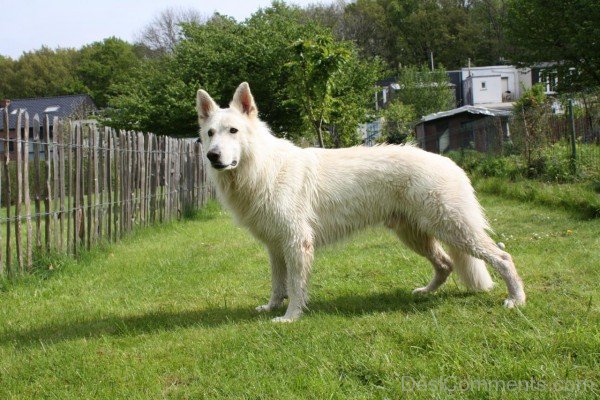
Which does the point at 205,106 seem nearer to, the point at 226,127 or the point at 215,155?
the point at 226,127

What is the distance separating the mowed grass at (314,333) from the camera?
3.00 meters

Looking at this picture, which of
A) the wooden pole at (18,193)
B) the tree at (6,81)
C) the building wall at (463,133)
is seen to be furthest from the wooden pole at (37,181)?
the tree at (6,81)

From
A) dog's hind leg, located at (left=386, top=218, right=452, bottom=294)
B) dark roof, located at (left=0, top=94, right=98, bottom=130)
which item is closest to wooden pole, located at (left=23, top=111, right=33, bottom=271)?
dog's hind leg, located at (left=386, top=218, right=452, bottom=294)

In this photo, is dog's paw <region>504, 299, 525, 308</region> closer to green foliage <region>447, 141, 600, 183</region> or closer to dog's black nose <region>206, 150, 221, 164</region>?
dog's black nose <region>206, 150, 221, 164</region>

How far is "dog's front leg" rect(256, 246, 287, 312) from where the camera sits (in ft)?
16.5

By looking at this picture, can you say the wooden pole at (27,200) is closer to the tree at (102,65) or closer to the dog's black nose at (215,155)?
the dog's black nose at (215,155)

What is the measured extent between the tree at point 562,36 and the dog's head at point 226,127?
93.6 feet

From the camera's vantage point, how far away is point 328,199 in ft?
16.2

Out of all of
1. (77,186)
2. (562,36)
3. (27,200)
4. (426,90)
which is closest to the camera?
(27,200)

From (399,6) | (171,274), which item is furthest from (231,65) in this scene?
(399,6)

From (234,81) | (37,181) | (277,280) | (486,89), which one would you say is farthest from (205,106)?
(486,89)

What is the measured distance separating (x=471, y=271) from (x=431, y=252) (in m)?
0.47

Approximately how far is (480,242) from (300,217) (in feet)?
5.22

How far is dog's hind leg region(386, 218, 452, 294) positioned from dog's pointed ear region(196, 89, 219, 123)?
2.01m
